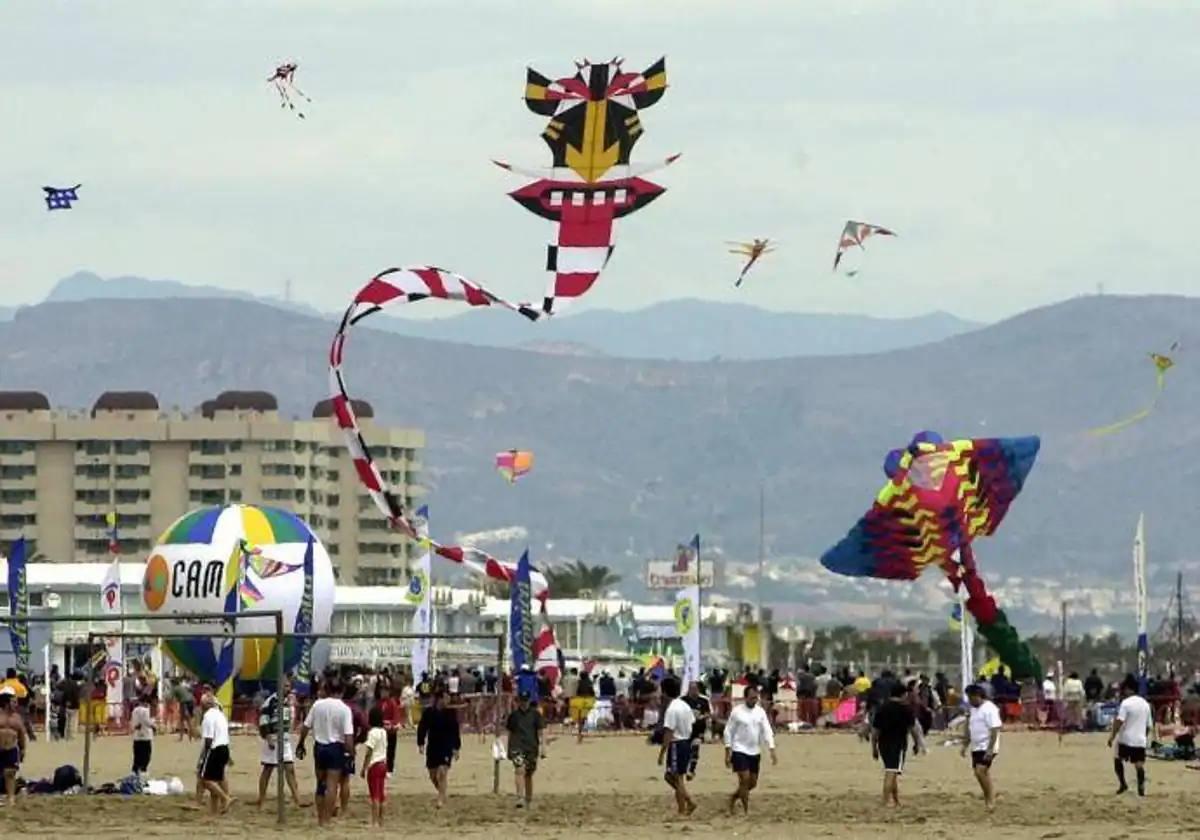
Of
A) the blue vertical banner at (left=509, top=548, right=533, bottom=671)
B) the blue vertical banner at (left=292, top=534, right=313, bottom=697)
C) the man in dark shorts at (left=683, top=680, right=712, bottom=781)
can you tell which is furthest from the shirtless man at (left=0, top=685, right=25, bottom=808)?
the blue vertical banner at (left=509, top=548, right=533, bottom=671)

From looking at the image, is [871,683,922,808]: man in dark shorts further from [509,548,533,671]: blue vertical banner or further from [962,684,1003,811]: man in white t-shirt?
[509,548,533,671]: blue vertical banner

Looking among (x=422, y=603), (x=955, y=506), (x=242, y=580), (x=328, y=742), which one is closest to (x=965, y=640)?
(x=955, y=506)

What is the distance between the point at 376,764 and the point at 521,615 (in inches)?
603

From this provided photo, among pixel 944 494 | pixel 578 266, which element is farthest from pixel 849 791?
pixel 944 494

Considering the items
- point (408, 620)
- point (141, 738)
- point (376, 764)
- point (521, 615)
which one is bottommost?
point (376, 764)

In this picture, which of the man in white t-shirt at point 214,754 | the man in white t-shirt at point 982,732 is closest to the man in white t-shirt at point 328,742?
the man in white t-shirt at point 214,754

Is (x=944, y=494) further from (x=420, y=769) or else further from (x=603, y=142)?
(x=603, y=142)

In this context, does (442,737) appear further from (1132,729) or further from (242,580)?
(242,580)

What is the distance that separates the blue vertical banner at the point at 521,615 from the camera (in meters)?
47.7

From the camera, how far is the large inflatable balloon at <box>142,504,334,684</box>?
58.6m

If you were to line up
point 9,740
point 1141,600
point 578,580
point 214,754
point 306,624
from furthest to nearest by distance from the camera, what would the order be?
point 578,580, point 1141,600, point 306,624, point 9,740, point 214,754

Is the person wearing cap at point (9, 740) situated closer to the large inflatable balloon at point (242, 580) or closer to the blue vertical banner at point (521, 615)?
the blue vertical banner at point (521, 615)

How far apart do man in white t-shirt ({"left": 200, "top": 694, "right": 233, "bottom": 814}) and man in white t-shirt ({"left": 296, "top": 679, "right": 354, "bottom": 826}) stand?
3.20 feet

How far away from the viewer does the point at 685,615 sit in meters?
60.1
